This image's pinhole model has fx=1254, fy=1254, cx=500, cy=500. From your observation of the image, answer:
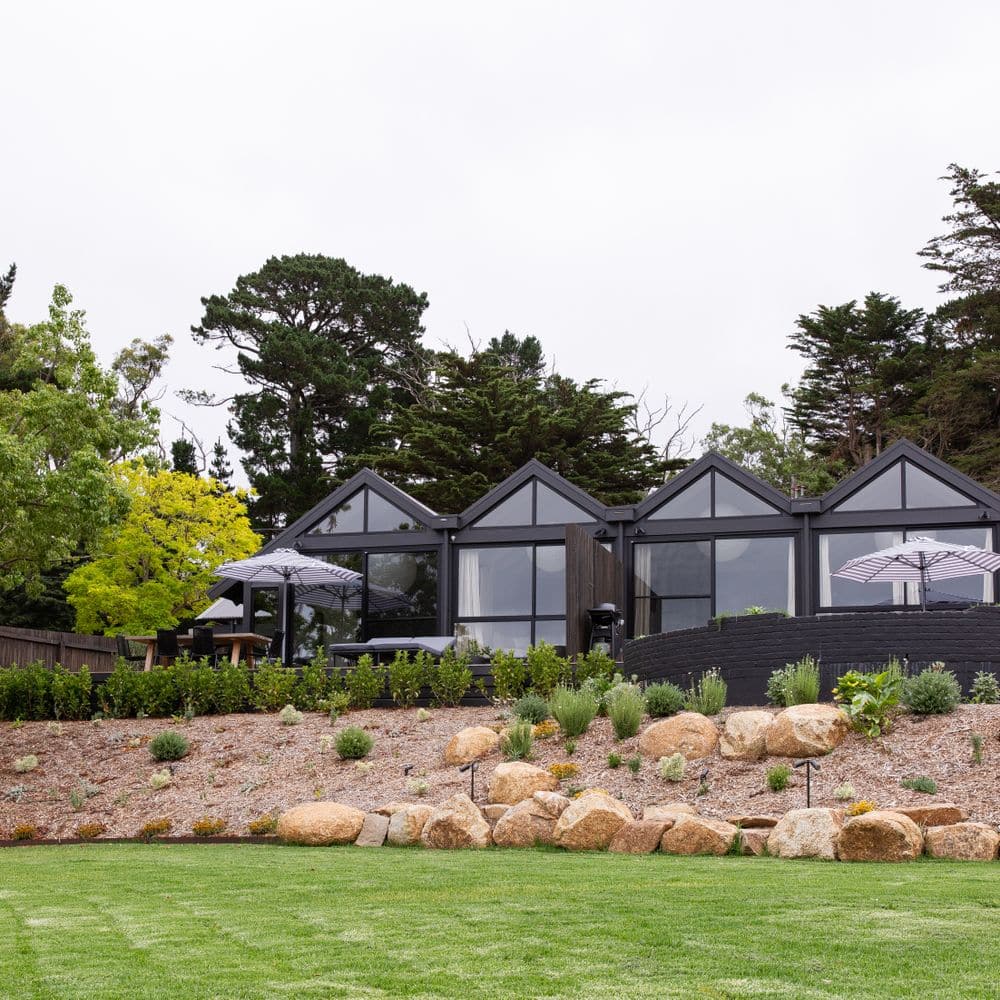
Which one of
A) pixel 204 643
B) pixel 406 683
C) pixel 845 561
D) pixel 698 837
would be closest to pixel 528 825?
pixel 698 837

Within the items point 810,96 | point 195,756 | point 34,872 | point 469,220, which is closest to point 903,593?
point 810,96

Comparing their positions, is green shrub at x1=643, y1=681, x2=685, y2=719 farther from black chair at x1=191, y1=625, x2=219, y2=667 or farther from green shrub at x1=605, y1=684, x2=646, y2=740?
black chair at x1=191, y1=625, x2=219, y2=667

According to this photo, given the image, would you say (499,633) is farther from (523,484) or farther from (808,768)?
(808,768)

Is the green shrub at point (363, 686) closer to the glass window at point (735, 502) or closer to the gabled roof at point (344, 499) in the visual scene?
the gabled roof at point (344, 499)

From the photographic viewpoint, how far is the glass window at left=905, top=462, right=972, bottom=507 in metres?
20.5

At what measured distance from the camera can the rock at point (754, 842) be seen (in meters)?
9.34

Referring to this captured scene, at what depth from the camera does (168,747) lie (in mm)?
14273

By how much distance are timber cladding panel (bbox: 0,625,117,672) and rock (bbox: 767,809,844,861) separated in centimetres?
1590

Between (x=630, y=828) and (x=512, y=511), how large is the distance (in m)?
12.7

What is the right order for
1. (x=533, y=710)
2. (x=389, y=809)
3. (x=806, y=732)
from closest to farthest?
(x=389, y=809)
(x=806, y=732)
(x=533, y=710)

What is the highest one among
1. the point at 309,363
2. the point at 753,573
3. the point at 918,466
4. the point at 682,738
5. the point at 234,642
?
the point at 309,363

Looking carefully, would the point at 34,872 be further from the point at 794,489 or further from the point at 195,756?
the point at 794,489

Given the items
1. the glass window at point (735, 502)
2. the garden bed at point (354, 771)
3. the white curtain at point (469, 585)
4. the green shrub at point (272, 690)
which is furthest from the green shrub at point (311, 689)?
the glass window at point (735, 502)

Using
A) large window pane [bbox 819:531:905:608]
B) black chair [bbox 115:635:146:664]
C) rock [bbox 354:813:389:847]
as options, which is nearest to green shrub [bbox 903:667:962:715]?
rock [bbox 354:813:389:847]
